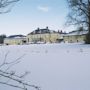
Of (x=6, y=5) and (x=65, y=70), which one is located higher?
(x=6, y=5)

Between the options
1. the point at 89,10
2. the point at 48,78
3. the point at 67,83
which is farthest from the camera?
the point at 89,10

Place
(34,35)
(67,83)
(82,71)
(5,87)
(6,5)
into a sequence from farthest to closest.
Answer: (34,35)
(82,71)
(67,83)
(5,87)
(6,5)

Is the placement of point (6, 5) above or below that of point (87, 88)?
above

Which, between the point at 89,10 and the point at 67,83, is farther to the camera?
the point at 89,10

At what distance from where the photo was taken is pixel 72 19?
31578mm

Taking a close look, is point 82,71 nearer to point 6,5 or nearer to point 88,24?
point 6,5

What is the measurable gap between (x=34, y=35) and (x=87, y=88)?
117 m

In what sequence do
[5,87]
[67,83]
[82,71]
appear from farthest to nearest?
[82,71] < [67,83] < [5,87]

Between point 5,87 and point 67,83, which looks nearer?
point 5,87

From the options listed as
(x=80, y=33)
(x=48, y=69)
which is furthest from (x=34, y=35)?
(x=48, y=69)

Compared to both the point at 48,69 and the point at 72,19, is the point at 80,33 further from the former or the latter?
the point at 48,69

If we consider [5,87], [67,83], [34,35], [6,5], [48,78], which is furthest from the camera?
[34,35]

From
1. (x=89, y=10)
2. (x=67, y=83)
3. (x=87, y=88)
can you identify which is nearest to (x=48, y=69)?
(x=67, y=83)

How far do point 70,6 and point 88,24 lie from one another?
274 centimetres
